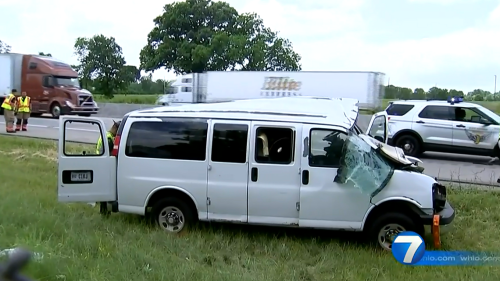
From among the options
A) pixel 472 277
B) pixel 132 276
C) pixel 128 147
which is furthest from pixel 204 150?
pixel 472 277

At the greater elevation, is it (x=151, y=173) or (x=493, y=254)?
(x=151, y=173)

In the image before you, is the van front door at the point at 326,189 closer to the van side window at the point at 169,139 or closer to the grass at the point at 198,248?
the grass at the point at 198,248

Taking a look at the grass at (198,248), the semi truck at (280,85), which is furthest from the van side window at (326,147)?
the semi truck at (280,85)

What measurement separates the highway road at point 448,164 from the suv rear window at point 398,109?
4.72 ft

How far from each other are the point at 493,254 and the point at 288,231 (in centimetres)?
248

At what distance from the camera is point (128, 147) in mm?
6438

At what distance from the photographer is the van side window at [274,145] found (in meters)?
6.02

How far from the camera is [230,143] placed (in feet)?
20.2

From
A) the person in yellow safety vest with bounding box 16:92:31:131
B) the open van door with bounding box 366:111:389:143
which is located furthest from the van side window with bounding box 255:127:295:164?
the person in yellow safety vest with bounding box 16:92:31:131

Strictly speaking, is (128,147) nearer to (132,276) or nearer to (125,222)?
(125,222)

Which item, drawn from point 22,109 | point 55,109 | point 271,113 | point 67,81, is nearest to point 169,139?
point 271,113

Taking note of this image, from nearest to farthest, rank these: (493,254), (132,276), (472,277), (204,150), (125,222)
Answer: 1. (132,276)
2. (472,277)
3. (493,254)
4. (204,150)
5. (125,222)

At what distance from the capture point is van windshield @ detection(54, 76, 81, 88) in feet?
88.6

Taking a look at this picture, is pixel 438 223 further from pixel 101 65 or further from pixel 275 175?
pixel 101 65
